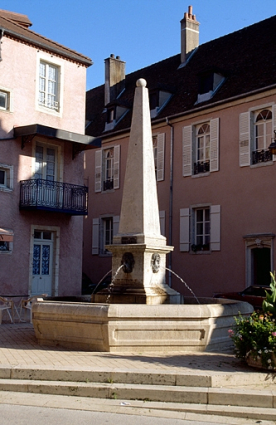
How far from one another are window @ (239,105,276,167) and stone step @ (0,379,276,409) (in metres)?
14.4

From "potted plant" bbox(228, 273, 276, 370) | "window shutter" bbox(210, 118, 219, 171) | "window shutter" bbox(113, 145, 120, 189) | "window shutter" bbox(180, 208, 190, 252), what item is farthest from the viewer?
"window shutter" bbox(113, 145, 120, 189)

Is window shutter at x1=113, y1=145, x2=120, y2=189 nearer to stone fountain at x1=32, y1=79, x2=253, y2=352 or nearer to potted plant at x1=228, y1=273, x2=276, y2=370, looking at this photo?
stone fountain at x1=32, y1=79, x2=253, y2=352

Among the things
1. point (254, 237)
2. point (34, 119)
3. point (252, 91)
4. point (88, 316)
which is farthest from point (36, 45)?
point (88, 316)

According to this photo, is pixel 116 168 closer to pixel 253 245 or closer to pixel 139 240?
pixel 253 245

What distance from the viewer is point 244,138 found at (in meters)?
20.6

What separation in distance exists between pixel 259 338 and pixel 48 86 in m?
14.3

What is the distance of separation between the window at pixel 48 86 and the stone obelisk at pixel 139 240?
9.48m

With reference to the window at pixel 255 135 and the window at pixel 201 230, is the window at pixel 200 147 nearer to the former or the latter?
the window at pixel 255 135

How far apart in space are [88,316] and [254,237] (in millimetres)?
12498

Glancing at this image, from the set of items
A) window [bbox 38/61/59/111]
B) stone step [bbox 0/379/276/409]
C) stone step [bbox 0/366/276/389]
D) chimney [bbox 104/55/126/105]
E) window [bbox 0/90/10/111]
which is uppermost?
chimney [bbox 104/55/126/105]

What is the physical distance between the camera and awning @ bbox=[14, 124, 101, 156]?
17859 millimetres

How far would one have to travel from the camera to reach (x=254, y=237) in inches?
781

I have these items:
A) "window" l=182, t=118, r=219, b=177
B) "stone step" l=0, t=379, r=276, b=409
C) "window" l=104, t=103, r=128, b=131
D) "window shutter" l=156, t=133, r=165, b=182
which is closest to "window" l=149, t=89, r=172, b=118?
"window shutter" l=156, t=133, r=165, b=182

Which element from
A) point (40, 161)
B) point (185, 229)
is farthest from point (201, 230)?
point (40, 161)
